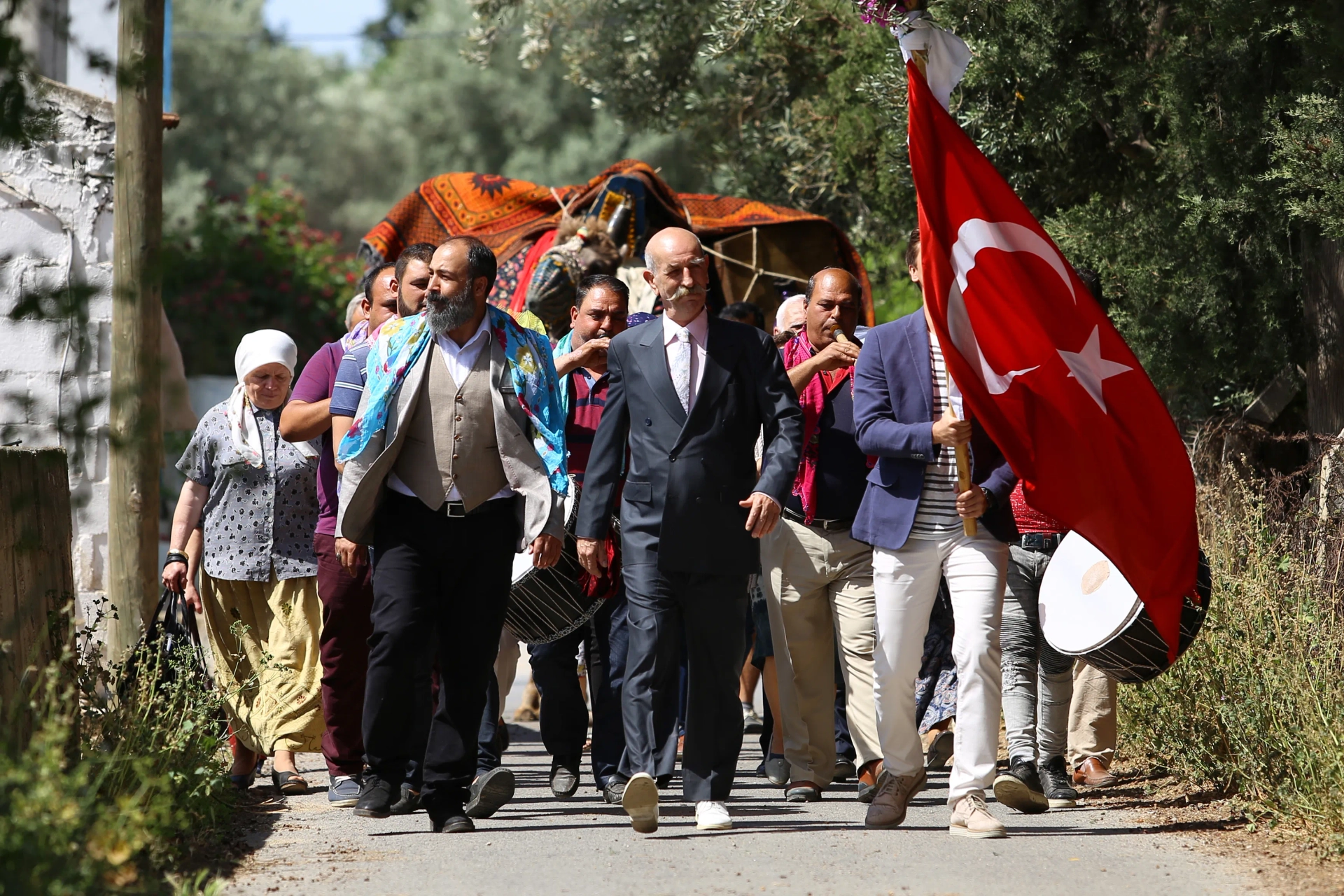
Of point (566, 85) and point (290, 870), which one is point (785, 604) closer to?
point (290, 870)

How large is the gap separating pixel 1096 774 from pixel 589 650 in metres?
2.32

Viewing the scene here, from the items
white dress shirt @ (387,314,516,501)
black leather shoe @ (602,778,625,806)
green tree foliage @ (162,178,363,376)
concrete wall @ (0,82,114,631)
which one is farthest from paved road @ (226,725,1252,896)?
green tree foliage @ (162,178,363,376)

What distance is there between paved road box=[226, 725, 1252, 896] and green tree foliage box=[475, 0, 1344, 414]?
2.99m

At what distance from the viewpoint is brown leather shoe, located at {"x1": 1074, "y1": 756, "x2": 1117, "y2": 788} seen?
7242mm

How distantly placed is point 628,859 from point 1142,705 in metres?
2.97

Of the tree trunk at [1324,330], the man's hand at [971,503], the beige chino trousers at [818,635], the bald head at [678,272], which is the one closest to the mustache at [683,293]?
the bald head at [678,272]

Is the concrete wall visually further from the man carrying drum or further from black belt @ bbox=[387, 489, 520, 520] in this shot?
black belt @ bbox=[387, 489, 520, 520]

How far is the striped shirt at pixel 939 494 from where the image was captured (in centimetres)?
628

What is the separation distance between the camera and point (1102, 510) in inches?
249

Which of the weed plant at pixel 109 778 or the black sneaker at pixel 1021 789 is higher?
the weed plant at pixel 109 778

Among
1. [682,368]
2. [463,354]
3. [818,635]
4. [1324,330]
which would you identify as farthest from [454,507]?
[1324,330]

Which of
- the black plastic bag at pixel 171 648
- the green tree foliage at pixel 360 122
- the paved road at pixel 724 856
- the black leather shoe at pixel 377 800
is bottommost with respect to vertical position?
the paved road at pixel 724 856

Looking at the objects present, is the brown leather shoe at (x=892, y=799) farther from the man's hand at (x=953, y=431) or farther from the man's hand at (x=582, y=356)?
the man's hand at (x=582, y=356)

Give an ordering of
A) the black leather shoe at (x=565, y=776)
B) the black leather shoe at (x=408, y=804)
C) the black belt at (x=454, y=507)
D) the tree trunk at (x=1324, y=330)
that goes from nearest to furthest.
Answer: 1. the black belt at (x=454, y=507)
2. the black leather shoe at (x=408, y=804)
3. the black leather shoe at (x=565, y=776)
4. the tree trunk at (x=1324, y=330)
